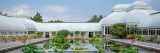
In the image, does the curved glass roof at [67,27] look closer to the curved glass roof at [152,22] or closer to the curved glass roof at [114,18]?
the curved glass roof at [114,18]

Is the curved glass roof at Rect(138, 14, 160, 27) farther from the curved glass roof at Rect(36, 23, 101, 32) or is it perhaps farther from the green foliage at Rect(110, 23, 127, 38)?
the curved glass roof at Rect(36, 23, 101, 32)

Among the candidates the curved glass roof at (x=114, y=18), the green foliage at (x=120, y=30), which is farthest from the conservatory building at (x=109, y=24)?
the green foliage at (x=120, y=30)

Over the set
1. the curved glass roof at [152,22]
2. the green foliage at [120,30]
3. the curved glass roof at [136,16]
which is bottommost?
the green foliage at [120,30]

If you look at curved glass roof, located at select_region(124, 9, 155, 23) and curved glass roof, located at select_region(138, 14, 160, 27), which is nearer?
curved glass roof, located at select_region(138, 14, 160, 27)

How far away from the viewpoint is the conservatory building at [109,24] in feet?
152

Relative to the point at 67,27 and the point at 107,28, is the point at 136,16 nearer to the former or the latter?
the point at 107,28

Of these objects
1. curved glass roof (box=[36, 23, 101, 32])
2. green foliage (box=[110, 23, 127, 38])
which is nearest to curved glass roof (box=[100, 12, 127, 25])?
green foliage (box=[110, 23, 127, 38])

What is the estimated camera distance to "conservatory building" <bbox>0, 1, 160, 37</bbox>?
152 ft

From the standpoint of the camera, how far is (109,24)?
60.3 meters

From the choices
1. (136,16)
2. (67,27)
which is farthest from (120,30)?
(67,27)

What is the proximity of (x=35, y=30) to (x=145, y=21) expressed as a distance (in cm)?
2330

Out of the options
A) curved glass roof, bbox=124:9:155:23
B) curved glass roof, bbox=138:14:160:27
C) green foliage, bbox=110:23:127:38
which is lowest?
green foliage, bbox=110:23:127:38

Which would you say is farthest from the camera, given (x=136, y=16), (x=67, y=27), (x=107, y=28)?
(x=67, y=27)

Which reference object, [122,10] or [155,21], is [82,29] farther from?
[155,21]
